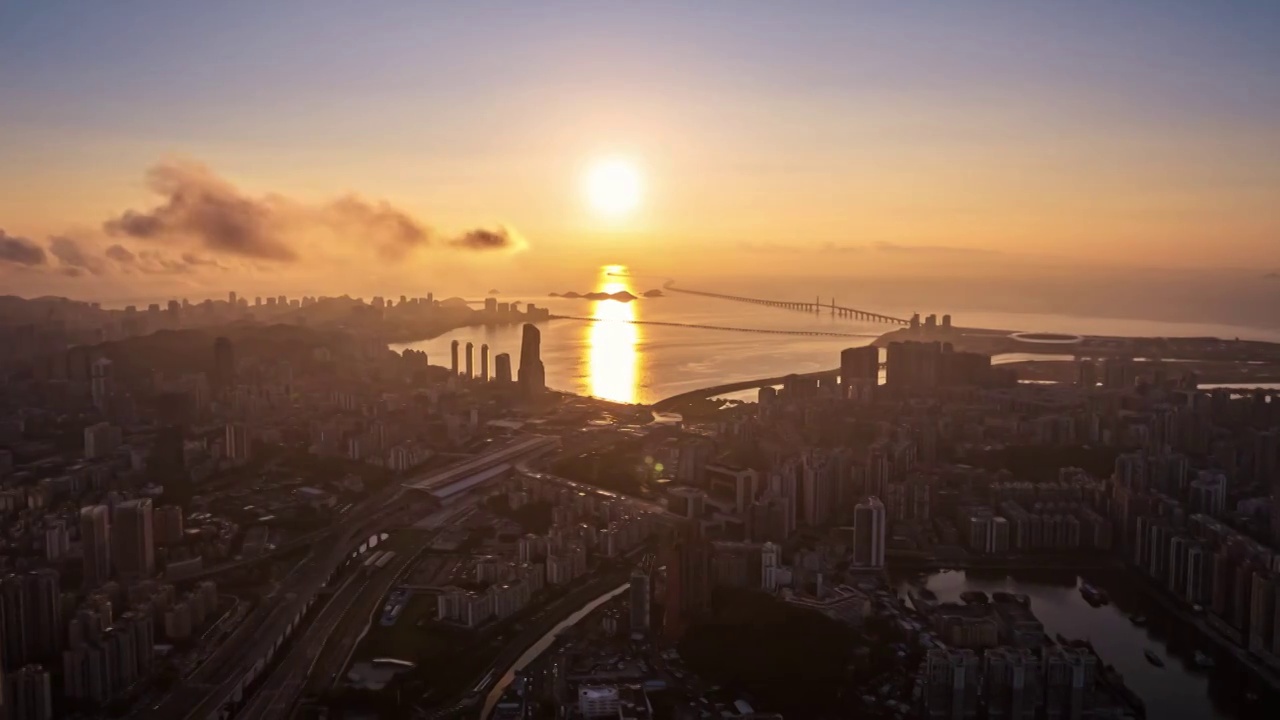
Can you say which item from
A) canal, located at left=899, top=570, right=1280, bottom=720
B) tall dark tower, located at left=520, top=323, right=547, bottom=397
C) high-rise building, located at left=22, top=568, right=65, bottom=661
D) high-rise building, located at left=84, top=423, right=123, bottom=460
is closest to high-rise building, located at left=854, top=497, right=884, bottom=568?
canal, located at left=899, top=570, right=1280, bottom=720

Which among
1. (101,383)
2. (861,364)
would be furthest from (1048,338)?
(101,383)

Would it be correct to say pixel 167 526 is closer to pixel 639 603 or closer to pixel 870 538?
pixel 639 603

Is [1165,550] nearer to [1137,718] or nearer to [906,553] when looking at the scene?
[906,553]

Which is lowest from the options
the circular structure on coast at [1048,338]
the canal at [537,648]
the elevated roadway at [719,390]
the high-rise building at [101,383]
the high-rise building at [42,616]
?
the canal at [537,648]

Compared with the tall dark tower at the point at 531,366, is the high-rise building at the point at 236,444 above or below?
below

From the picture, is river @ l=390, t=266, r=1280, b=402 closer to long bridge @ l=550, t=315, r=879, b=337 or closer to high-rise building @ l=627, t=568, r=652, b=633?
long bridge @ l=550, t=315, r=879, b=337

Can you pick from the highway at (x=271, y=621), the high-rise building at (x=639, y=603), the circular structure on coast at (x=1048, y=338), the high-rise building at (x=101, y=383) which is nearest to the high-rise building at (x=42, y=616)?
the highway at (x=271, y=621)

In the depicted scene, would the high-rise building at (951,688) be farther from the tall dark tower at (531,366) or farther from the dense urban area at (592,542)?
the tall dark tower at (531,366)
